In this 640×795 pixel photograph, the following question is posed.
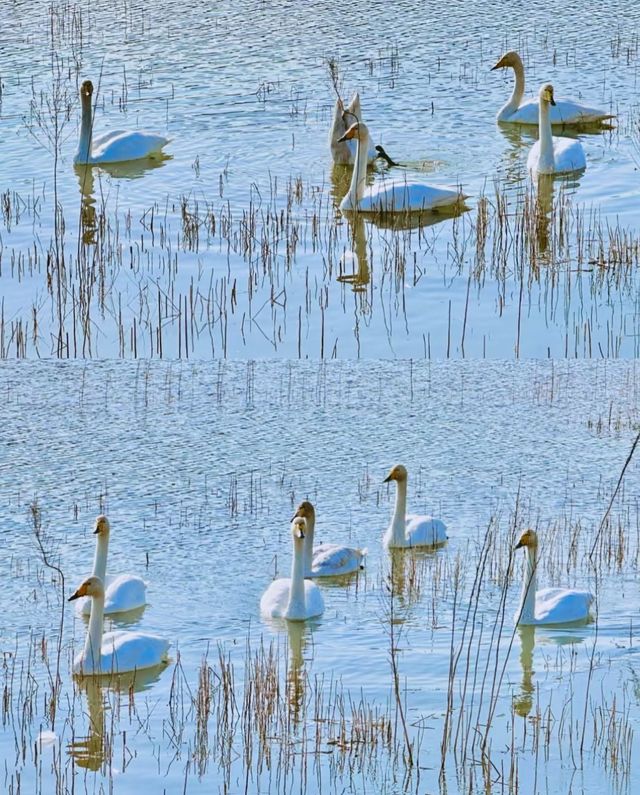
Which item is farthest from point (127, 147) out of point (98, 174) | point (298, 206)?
point (298, 206)

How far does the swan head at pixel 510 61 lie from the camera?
18797 mm

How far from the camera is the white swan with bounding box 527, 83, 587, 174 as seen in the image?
50.2 feet

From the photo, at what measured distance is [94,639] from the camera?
29.9 feet

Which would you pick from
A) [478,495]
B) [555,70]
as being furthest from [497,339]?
[555,70]

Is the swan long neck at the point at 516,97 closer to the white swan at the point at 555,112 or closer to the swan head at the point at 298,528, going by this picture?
the white swan at the point at 555,112

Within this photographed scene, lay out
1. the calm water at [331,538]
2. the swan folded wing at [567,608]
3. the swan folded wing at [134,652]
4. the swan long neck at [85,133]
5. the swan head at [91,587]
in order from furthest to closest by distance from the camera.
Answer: the swan long neck at [85,133]
the swan folded wing at [567,608]
the swan head at [91,587]
the swan folded wing at [134,652]
the calm water at [331,538]

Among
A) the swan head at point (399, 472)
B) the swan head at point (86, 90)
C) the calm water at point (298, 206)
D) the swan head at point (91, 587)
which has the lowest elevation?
the swan head at point (91, 587)

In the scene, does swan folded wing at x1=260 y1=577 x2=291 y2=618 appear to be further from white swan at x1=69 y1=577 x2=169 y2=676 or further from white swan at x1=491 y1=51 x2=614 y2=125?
white swan at x1=491 y1=51 x2=614 y2=125

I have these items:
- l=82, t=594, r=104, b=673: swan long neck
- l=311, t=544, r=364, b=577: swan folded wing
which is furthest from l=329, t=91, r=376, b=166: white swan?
l=82, t=594, r=104, b=673: swan long neck

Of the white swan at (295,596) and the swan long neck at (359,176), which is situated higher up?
the swan long neck at (359,176)

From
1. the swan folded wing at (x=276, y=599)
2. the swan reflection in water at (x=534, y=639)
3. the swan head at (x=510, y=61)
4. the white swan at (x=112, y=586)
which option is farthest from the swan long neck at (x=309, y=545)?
the swan head at (x=510, y=61)

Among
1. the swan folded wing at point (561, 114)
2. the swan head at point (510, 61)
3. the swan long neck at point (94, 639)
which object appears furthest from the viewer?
the swan head at point (510, 61)

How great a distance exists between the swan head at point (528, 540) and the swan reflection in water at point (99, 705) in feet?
7.92

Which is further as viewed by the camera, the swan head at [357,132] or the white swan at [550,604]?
the swan head at [357,132]
